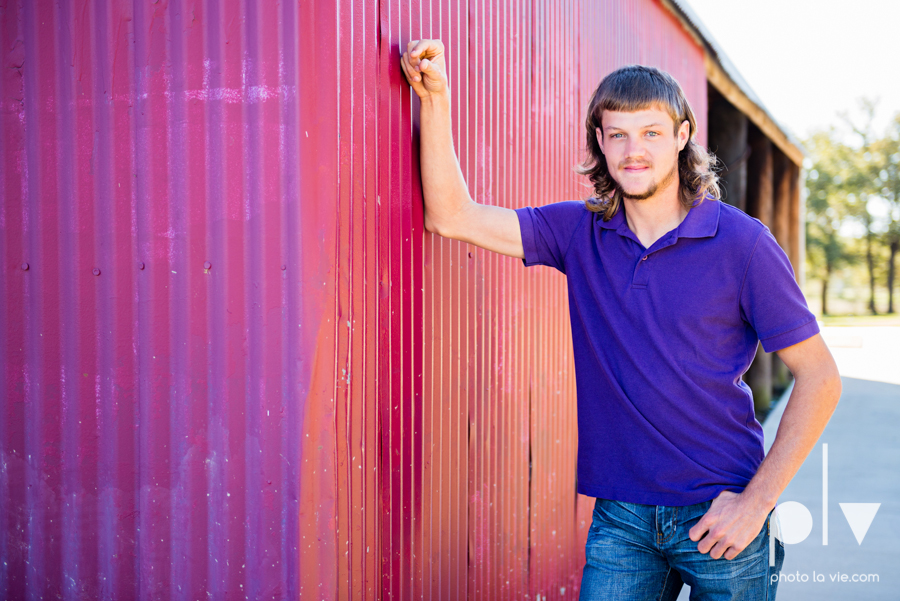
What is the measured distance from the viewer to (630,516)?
7.20 ft

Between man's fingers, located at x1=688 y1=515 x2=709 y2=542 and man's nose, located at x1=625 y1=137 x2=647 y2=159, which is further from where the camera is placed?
man's nose, located at x1=625 y1=137 x2=647 y2=159

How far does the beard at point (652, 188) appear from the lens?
7.59 feet

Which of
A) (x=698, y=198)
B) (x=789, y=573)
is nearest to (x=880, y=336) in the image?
(x=789, y=573)

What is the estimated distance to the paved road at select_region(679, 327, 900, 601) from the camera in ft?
15.3

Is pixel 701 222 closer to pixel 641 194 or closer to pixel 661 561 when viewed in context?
pixel 641 194

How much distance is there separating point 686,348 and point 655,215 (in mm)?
469

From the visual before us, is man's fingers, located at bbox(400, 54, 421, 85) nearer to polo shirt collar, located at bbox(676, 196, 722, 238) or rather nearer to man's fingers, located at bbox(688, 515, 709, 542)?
polo shirt collar, located at bbox(676, 196, 722, 238)

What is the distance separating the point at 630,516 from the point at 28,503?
1980 mm

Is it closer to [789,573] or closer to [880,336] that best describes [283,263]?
[789,573]

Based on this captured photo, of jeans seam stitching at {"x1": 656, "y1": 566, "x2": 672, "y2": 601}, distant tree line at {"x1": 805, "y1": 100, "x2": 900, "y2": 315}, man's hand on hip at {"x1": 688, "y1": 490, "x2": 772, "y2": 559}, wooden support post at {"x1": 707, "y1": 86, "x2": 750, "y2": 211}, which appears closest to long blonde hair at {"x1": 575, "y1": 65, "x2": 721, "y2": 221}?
man's hand on hip at {"x1": 688, "y1": 490, "x2": 772, "y2": 559}

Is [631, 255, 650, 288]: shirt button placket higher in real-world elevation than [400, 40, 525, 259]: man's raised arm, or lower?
lower

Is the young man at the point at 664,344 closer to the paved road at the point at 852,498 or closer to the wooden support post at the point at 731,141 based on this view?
the paved road at the point at 852,498

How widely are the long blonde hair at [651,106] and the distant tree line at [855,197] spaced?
47.4 meters

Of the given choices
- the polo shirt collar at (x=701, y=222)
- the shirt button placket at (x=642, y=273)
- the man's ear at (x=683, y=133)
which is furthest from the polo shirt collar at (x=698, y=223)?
the man's ear at (x=683, y=133)
